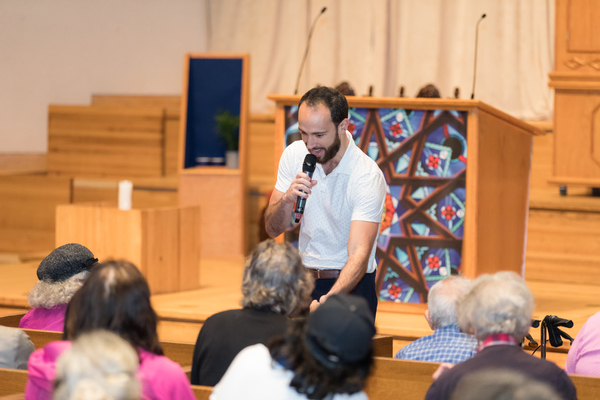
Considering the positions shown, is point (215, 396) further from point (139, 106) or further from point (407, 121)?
point (139, 106)

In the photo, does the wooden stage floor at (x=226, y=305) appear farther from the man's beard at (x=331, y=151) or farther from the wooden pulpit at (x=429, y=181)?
the man's beard at (x=331, y=151)

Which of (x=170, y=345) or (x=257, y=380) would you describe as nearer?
(x=257, y=380)

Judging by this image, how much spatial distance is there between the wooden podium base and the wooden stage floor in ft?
0.44

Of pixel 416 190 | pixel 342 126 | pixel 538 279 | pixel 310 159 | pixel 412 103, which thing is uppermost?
pixel 412 103

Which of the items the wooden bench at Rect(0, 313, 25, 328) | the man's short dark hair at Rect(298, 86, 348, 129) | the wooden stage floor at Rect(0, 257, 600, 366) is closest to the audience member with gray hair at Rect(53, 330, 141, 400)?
the man's short dark hair at Rect(298, 86, 348, 129)

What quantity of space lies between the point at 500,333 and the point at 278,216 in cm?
103

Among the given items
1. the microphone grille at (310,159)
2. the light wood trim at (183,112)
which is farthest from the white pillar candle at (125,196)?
the microphone grille at (310,159)

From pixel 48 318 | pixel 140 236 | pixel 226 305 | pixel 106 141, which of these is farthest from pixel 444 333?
pixel 106 141

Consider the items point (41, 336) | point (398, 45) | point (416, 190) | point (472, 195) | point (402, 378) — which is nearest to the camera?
point (402, 378)

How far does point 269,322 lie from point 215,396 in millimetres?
325

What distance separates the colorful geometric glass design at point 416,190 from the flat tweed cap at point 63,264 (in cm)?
159

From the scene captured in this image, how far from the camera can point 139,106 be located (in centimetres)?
782

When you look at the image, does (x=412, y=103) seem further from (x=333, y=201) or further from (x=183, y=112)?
(x=183, y=112)

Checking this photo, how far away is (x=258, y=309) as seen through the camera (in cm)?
203
